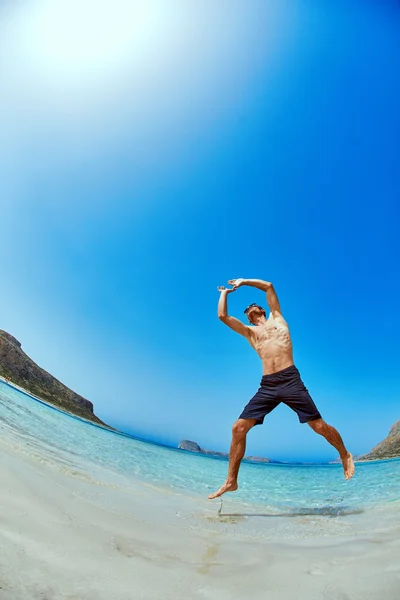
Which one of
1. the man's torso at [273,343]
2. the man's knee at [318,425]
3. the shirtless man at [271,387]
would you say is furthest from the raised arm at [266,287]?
the man's knee at [318,425]

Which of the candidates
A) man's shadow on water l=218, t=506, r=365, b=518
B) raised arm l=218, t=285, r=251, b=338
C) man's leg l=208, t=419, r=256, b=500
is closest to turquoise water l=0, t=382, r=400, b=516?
man's shadow on water l=218, t=506, r=365, b=518

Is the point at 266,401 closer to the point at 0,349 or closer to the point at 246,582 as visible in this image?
the point at 246,582

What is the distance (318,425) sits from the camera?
3.05 m

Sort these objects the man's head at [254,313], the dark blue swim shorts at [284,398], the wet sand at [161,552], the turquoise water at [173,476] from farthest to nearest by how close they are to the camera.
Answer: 1. the turquoise water at [173,476]
2. the man's head at [254,313]
3. the dark blue swim shorts at [284,398]
4. the wet sand at [161,552]

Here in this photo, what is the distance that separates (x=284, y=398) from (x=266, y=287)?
1241 millimetres

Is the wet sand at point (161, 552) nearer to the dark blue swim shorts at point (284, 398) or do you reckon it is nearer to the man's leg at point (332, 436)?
the man's leg at point (332, 436)

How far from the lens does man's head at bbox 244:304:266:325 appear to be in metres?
3.82

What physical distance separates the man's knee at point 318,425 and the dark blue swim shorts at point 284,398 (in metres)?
0.04

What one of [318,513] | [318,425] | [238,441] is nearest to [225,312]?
[238,441]

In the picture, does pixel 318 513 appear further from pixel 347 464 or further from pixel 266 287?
pixel 266 287

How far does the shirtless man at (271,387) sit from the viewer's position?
3.07 meters

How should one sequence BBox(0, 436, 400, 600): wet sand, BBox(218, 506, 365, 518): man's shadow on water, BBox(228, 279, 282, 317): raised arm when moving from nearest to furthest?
Result: 1. BBox(0, 436, 400, 600): wet sand
2. BBox(218, 506, 365, 518): man's shadow on water
3. BBox(228, 279, 282, 317): raised arm

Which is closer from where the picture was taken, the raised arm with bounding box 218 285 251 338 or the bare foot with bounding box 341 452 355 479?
the bare foot with bounding box 341 452 355 479

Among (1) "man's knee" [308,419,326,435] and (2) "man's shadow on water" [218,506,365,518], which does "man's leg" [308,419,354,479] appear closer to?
(1) "man's knee" [308,419,326,435]
